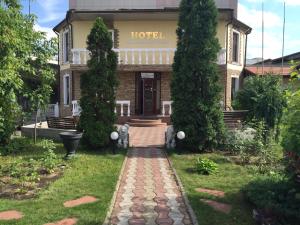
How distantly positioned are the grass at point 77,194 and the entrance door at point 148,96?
11.4 metres

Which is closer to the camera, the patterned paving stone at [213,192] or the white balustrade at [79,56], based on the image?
the patterned paving stone at [213,192]

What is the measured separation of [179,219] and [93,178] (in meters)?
2.63

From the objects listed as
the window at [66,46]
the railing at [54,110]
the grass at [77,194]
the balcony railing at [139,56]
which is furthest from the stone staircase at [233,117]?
the railing at [54,110]

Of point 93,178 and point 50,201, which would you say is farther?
point 93,178

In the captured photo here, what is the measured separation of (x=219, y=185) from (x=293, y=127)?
2.56 metres

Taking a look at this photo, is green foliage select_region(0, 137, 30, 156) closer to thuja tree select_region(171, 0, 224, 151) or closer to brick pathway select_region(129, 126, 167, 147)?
brick pathway select_region(129, 126, 167, 147)

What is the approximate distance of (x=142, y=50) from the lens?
19.0 metres

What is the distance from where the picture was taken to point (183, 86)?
10.3 metres

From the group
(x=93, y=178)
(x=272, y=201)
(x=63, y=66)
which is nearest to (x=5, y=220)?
(x=93, y=178)

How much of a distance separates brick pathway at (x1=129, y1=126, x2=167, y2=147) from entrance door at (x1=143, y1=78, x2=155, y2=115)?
3906 mm

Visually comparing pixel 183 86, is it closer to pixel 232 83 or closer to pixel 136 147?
pixel 136 147

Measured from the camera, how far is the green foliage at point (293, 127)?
14.8ft

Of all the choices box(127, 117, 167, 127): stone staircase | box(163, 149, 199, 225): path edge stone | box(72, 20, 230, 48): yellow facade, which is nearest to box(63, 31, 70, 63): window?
box(72, 20, 230, 48): yellow facade

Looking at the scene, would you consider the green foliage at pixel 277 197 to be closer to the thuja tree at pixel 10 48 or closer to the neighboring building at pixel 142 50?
the thuja tree at pixel 10 48
